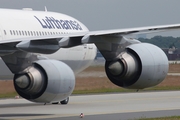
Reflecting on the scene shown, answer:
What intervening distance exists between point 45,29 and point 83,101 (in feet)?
23.1

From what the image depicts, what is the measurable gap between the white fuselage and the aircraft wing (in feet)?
18.3

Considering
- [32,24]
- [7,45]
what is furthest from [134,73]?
[32,24]

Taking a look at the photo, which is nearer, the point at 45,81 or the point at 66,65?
the point at 45,81

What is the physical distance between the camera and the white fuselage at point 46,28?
26.2m

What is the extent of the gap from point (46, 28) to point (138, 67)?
9.42m

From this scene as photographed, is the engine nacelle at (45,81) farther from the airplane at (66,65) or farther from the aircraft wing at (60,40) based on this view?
the aircraft wing at (60,40)

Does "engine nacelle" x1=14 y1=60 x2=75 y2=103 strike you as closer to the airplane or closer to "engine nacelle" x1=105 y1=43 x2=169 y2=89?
the airplane

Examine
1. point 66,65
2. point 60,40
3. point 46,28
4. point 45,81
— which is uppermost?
point 60,40

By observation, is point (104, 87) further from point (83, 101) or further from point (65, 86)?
point (65, 86)

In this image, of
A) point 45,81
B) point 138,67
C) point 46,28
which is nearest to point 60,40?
point 45,81

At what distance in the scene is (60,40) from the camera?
19.3m

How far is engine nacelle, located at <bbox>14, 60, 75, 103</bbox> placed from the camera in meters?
20.5

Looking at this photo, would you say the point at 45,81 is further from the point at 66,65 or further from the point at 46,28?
the point at 46,28

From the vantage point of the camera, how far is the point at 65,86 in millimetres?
20656
